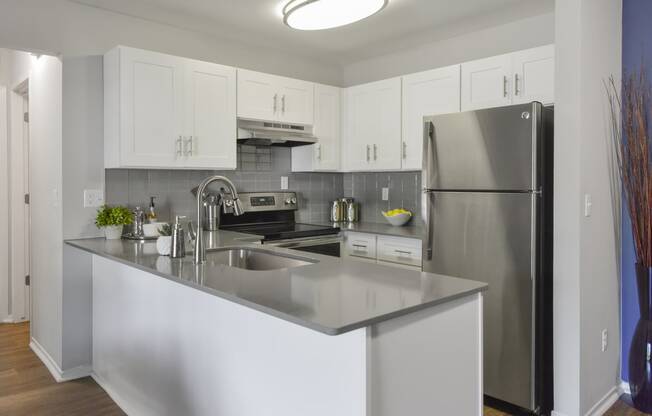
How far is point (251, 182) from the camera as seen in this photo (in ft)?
13.1

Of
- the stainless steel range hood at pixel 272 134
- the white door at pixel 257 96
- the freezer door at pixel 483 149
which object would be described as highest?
the white door at pixel 257 96

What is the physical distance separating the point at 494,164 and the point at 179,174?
2.26 metres

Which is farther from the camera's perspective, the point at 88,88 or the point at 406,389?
the point at 88,88

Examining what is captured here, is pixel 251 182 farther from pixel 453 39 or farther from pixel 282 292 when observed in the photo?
pixel 282 292

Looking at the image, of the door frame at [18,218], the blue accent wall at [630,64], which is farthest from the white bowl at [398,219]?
the door frame at [18,218]

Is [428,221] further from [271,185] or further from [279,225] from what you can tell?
[271,185]

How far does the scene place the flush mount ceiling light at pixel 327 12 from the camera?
2.52 metres

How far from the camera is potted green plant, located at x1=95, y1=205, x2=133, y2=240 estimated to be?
294cm

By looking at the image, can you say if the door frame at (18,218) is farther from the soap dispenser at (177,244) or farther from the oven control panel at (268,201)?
the soap dispenser at (177,244)

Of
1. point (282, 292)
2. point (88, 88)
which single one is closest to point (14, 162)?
point (88, 88)

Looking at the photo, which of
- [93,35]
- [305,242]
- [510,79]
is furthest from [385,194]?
[93,35]

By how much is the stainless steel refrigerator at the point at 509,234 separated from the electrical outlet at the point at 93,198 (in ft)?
7.45

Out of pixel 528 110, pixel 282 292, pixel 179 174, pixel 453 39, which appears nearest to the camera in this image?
pixel 282 292

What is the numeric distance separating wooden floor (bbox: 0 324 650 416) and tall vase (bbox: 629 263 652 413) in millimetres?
100
